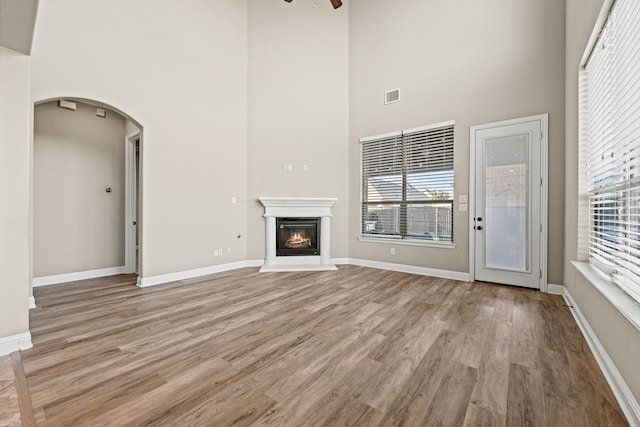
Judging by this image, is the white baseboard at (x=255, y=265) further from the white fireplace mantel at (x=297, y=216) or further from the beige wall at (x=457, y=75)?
the white fireplace mantel at (x=297, y=216)

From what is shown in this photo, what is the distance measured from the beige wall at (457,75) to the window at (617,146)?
44.6 inches

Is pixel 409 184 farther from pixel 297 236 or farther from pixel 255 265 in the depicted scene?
pixel 255 265

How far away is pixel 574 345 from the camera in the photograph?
7.52 ft

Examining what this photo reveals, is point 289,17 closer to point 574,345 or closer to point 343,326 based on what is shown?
point 343,326

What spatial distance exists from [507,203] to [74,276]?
6.66m

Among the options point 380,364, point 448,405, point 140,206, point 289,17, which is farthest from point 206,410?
point 289,17

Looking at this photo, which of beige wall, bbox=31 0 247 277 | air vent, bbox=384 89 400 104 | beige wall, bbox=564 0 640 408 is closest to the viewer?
beige wall, bbox=564 0 640 408

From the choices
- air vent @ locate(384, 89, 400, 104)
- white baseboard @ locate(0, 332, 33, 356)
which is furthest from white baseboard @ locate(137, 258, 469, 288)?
air vent @ locate(384, 89, 400, 104)

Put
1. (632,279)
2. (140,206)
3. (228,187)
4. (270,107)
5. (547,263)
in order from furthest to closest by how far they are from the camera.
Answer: (270,107), (228,187), (140,206), (547,263), (632,279)

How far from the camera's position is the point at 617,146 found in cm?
208

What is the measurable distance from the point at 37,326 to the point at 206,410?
235 cm

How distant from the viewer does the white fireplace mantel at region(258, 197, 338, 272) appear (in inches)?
212

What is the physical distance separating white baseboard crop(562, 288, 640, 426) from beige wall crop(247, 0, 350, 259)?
3.83 meters

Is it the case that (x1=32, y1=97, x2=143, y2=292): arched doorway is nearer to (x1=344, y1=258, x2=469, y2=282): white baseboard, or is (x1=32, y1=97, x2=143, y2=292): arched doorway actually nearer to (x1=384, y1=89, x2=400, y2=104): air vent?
(x1=344, y1=258, x2=469, y2=282): white baseboard
